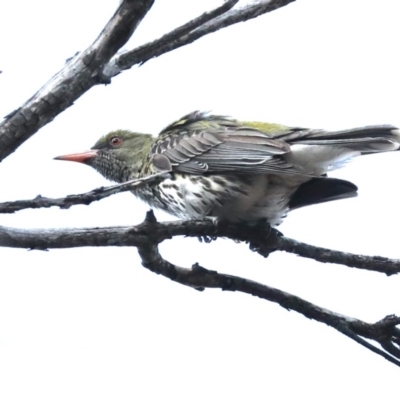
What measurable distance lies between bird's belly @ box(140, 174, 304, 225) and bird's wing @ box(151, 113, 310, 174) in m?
0.10

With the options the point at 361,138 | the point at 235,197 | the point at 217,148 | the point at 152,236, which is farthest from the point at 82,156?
the point at 152,236

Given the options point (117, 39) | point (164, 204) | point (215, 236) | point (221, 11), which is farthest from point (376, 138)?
point (117, 39)

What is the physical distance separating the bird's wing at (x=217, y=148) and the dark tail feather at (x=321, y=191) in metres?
0.24

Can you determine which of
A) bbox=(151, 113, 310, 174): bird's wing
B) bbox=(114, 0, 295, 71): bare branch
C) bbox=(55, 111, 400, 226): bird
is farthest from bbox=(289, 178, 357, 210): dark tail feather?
bbox=(114, 0, 295, 71): bare branch

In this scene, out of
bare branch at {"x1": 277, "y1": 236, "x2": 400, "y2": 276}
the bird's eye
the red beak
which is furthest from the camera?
the bird's eye

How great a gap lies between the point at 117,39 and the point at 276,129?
3.19 m

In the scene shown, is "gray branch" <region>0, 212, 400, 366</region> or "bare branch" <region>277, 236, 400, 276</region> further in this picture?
"bare branch" <region>277, 236, 400, 276</region>

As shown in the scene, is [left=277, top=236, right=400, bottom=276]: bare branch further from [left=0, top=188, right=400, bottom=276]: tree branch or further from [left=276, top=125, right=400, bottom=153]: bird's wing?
[left=276, top=125, right=400, bottom=153]: bird's wing

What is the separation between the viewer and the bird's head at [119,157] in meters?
6.60

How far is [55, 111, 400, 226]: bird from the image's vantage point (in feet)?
17.4

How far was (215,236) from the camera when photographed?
4988 mm

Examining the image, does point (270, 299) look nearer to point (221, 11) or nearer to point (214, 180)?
point (221, 11)

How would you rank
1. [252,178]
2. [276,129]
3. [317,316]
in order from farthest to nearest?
1. [276,129]
2. [252,178]
3. [317,316]

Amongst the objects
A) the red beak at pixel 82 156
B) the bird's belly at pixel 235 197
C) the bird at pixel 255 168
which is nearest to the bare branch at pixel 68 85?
the bird at pixel 255 168
